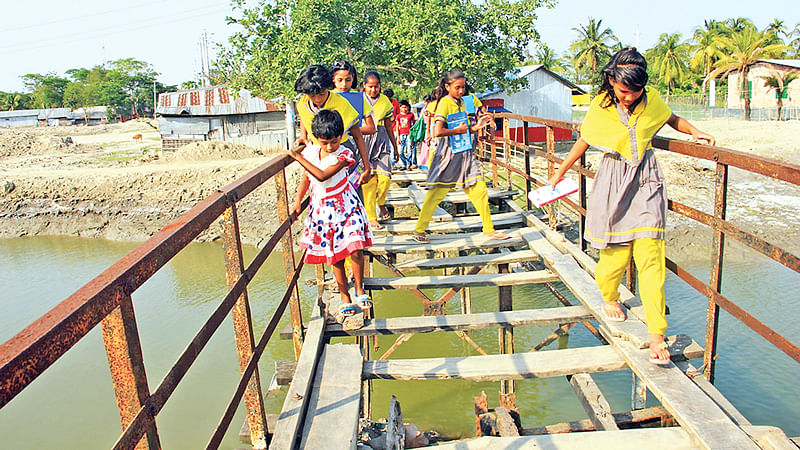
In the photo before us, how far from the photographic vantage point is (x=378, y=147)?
6711 millimetres

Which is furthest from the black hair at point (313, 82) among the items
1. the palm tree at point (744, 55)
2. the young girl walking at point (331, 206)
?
the palm tree at point (744, 55)

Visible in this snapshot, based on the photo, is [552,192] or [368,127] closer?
[552,192]

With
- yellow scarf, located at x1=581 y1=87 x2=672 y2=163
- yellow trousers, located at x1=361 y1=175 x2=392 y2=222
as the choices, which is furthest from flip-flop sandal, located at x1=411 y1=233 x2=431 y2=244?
yellow scarf, located at x1=581 y1=87 x2=672 y2=163

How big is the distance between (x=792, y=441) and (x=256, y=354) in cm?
238

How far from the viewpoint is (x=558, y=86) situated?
25781 millimetres

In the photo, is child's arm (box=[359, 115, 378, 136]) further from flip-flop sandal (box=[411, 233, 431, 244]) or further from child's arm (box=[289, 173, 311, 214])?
child's arm (box=[289, 173, 311, 214])

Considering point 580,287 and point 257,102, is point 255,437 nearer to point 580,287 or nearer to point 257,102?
point 580,287

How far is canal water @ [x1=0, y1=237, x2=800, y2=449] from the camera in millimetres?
6062

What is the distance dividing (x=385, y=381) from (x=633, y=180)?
419cm

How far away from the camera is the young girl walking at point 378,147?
6.30 meters

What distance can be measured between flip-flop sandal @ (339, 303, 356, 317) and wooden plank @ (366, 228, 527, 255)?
1621mm

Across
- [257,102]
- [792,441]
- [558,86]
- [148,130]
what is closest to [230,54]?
[257,102]

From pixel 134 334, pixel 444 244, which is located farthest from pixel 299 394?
pixel 444 244

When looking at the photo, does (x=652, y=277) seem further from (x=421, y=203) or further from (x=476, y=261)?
(x=421, y=203)
